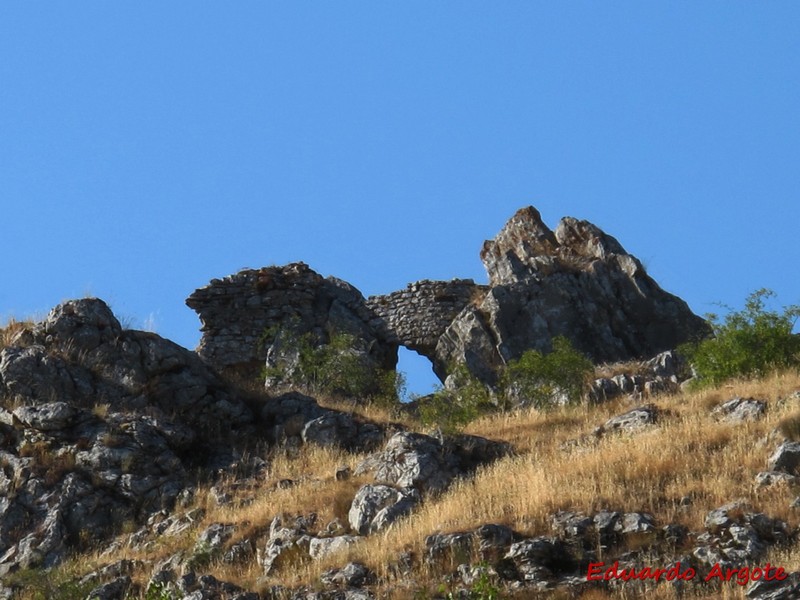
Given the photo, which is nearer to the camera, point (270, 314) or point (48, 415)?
point (48, 415)

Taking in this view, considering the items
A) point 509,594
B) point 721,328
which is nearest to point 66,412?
point 509,594

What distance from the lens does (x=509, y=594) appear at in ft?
58.9

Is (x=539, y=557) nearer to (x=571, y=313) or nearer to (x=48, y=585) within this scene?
(x=48, y=585)

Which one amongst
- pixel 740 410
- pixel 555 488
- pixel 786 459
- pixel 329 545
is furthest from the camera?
pixel 740 410

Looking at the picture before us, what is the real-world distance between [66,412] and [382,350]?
14.8m

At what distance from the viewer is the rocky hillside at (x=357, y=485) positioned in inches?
731

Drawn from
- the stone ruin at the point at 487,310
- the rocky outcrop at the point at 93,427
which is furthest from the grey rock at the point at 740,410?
the stone ruin at the point at 487,310

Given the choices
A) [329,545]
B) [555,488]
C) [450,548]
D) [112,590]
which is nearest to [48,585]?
[112,590]

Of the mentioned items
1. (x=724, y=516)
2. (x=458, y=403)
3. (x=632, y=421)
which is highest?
(x=458, y=403)

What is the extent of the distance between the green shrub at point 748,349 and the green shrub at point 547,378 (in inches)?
97.0

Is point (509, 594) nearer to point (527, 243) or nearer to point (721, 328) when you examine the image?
point (721, 328)

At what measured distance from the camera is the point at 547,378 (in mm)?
30219

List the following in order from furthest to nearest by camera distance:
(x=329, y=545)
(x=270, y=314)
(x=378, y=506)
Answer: (x=270, y=314) < (x=378, y=506) < (x=329, y=545)

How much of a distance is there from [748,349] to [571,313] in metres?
9.87
